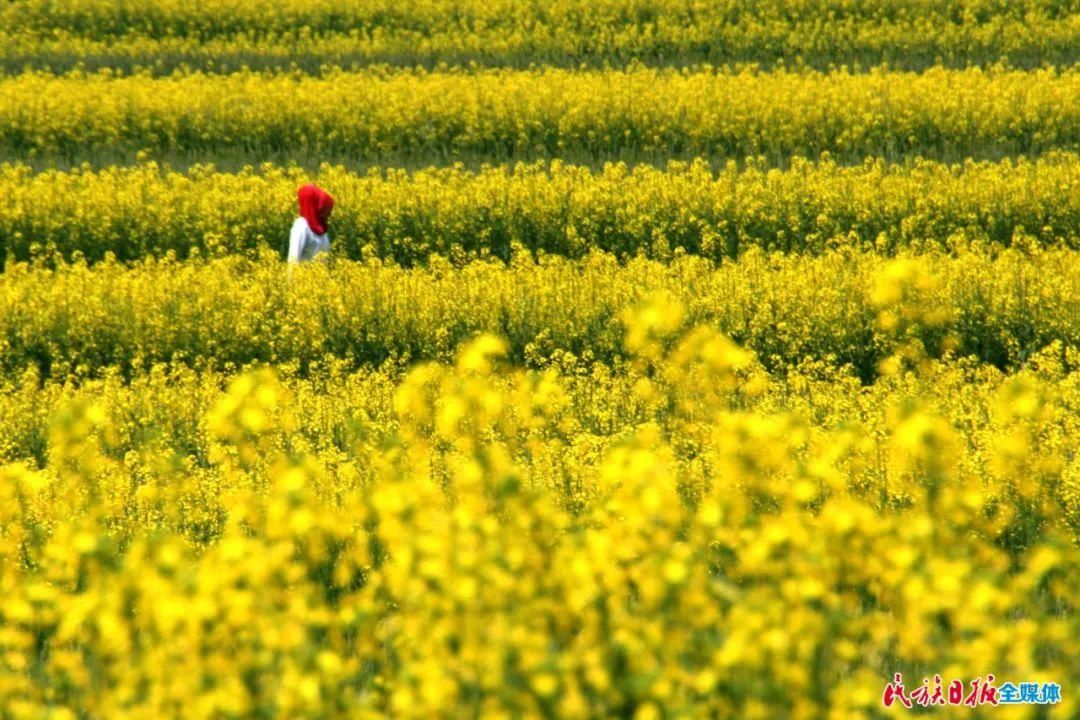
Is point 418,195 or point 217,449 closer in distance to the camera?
point 217,449

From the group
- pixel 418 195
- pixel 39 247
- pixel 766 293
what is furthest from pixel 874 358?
pixel 39 247

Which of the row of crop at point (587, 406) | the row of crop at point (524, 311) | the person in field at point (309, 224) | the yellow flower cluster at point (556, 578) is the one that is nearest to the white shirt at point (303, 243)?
the person in field at point (309, 224)

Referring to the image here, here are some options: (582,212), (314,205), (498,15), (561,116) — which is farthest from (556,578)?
(498,15)

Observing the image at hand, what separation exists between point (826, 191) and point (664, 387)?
274 inches

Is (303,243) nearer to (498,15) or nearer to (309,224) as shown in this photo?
(309,224)

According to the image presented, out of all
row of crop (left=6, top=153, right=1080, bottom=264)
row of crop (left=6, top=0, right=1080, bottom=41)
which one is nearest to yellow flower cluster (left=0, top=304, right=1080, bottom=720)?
row of crop (left=6, top=153, right=1080, bottom=264)

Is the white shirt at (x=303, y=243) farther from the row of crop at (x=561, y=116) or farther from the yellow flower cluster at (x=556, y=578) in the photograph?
the row of crop at (x=561, y=116)

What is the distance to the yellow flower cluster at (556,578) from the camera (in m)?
3.72

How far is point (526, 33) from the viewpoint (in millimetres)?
27953

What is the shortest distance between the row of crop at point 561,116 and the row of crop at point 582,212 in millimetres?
2551

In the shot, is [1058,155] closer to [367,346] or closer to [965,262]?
[965,262]

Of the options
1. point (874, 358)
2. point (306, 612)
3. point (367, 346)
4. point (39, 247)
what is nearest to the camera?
point (306, 612)

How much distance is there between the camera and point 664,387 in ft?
30.1

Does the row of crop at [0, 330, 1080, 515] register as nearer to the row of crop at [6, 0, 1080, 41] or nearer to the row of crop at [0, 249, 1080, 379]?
the row of crop at [0, 249, 1080, 379]
